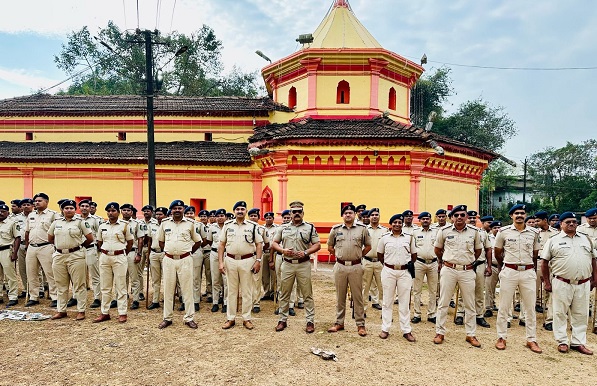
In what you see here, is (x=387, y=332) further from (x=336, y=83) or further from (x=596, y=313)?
(x=336, y=83)

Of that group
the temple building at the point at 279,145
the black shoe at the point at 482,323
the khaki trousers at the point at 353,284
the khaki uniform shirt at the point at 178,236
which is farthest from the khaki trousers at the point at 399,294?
the temple building at the point at 279,145

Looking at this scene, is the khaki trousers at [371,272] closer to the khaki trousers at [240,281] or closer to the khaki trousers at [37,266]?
the khaki trousers at [240,281]

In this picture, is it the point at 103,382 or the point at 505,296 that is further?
the point at 505,296

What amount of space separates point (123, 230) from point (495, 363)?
5.94 m

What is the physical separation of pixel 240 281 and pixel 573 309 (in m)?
4.92

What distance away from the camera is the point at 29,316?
21.2 feet

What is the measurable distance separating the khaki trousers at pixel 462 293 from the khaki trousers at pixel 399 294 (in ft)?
1.50

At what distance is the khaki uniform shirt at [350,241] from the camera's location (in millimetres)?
5754

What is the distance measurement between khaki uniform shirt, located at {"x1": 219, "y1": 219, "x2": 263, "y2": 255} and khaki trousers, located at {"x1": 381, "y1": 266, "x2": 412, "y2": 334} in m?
2.12

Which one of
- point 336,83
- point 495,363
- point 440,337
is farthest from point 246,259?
point 336,83

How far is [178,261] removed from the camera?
6.04 meters

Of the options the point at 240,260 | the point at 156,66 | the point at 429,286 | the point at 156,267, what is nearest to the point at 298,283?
the point at 240,260

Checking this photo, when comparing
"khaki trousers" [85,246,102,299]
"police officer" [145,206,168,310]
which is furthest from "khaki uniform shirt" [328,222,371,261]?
"khaki trousers" [85,246,102,299]

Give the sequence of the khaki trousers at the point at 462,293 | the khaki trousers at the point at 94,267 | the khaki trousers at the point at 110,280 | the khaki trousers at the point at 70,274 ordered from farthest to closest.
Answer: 1. the khaki trousers at the point at 94,267
2. the khaki trousers at the point at 70,274
3. the khaki trousers at the point at 110,280
4. the khaki trousers at the point at 462,293
